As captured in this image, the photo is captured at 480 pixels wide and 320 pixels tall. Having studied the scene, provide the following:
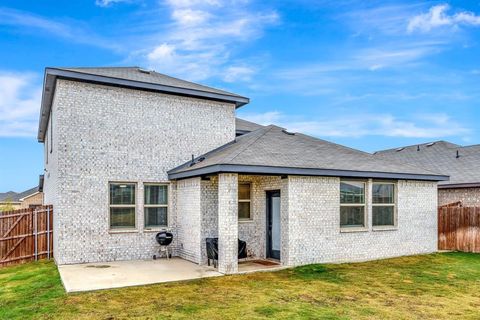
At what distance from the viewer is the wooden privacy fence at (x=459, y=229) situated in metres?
14.5

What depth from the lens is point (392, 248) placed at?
12.9 m

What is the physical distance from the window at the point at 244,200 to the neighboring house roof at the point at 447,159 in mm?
6070

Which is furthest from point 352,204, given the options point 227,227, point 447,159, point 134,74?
point 447,159

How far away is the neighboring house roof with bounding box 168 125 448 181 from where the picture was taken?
34.0 feet

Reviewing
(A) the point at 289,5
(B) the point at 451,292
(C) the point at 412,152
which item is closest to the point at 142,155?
(A) the point at 289,5

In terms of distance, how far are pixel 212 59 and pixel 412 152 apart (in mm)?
13448

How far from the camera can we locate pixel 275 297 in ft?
25.3

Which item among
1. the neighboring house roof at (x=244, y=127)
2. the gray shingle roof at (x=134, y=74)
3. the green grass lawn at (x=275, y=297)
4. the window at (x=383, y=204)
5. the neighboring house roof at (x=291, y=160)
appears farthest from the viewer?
the neighboring house roof at (x=244, y=127)

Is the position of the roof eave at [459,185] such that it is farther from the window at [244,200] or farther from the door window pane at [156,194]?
the door window pane at [156,194]

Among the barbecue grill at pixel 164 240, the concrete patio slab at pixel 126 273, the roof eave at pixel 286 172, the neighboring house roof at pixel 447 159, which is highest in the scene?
the neighboring house roof at pixel 447 159

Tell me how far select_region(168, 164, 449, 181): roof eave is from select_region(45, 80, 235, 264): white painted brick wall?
1.23 m

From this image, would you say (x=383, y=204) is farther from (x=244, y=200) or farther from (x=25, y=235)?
(x=25, y=235)

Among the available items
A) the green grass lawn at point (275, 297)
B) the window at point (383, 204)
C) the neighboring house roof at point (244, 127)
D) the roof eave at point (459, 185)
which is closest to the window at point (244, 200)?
the green grass lawn at point (275, 297)

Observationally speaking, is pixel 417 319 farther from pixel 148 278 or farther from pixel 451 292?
pixel 148 278
